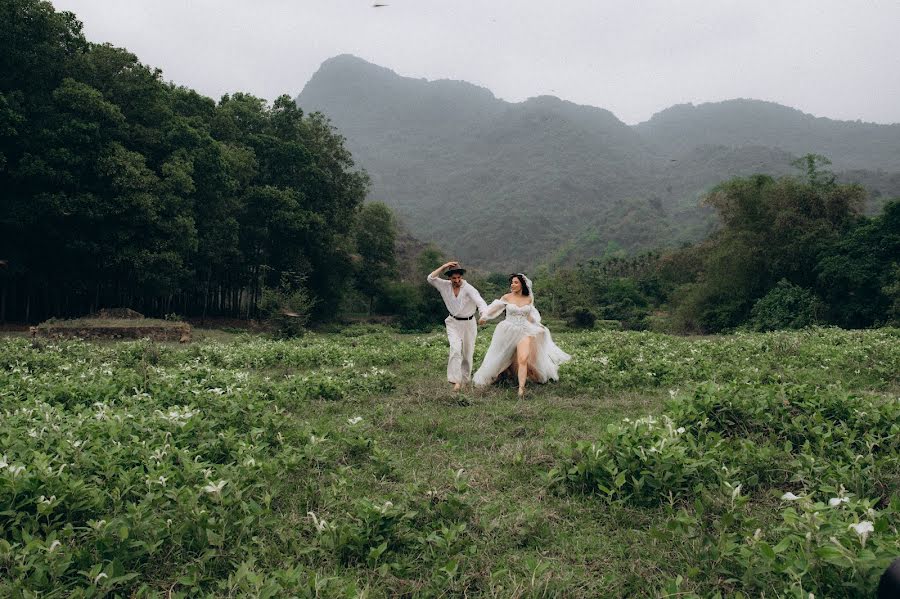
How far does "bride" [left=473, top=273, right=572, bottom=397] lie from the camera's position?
9.14 metres

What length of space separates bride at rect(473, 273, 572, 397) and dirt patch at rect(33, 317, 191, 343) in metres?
14.7

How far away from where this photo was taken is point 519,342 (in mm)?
9117

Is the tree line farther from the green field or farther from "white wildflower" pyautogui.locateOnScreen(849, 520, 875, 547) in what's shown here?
"white wildflower" pyautogui.locateOnScreen(849, 520, 875, 547)

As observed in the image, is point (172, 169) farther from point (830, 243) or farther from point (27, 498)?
point (830, 243)

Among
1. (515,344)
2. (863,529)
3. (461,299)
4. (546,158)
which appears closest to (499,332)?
(515,344)

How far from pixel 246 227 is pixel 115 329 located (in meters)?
16.3

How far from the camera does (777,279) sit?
32.1 metres

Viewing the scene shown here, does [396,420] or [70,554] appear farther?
[396,420]

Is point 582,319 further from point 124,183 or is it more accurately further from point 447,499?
point 447,499

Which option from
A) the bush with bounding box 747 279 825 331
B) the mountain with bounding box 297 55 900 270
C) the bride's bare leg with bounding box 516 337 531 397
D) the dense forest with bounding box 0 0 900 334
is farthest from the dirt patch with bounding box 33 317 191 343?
the mountain with bounding box 297 55 900 270

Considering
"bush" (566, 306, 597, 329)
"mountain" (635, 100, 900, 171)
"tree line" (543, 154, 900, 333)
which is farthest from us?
"mountain" (635, 100, 900, 171)

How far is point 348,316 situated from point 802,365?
3562 cm

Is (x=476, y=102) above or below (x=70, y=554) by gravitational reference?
above

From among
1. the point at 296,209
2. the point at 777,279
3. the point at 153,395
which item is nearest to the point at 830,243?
the point at 777,279
